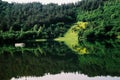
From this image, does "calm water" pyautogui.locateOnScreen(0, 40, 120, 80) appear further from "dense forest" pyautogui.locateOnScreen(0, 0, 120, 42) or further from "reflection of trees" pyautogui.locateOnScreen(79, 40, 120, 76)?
"dense forest" pyautogui.locateOnScreen(0, 0, 120, 42)

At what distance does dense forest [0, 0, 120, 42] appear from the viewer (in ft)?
301

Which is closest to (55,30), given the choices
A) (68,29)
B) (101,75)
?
(68,29)

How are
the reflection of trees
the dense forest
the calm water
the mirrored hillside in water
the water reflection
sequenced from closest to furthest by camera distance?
the water reflection, the calm water, the reflection of trees, the mirrored hillside in water, the dense forest

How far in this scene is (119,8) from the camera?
10694cm

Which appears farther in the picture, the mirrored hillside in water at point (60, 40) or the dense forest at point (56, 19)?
the dense forest at point (56, 19)

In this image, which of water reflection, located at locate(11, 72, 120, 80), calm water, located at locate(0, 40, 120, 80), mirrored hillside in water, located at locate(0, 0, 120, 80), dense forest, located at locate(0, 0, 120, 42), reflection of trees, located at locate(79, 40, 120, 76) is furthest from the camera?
dense forest, located at locate(0, 0, 120, 42)

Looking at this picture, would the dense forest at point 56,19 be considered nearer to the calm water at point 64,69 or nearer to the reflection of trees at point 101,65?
the calm water at point 64,69

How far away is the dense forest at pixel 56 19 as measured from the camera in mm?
91625

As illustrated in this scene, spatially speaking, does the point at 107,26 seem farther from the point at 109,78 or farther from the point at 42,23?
the point at 109,78

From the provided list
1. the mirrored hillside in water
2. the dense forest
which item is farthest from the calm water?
the dense forest

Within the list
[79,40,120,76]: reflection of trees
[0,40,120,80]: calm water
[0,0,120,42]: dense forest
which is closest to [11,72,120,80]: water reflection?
[0,40,120,80]: calm water

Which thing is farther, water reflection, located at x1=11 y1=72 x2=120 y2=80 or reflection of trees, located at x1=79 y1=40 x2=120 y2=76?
reflection of trees, located at x1=79 y1=40 x2=120 y2=76

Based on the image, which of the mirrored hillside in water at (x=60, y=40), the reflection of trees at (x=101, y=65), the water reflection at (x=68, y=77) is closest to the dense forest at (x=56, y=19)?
the mirrored hillside in water at (x=60, y=40)

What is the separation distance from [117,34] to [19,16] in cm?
4730
